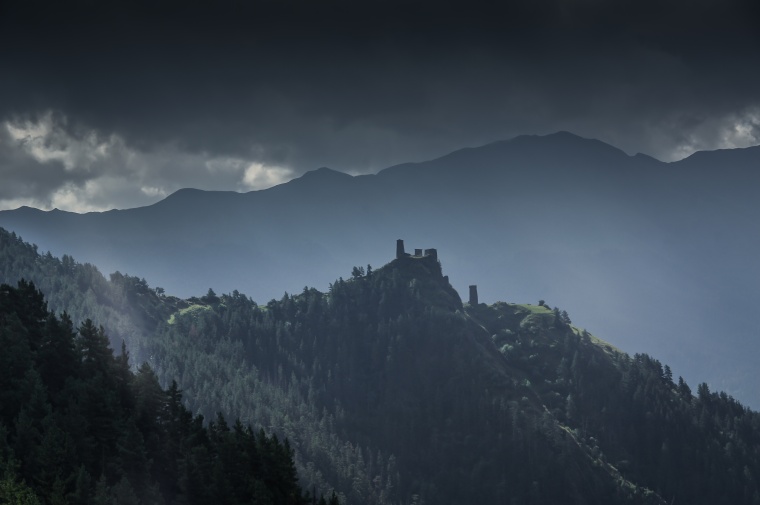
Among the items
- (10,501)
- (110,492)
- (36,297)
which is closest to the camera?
(10,501)

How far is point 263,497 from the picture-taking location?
96.2 m

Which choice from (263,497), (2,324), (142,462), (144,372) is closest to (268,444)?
(263,497)

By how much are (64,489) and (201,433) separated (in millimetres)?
22982

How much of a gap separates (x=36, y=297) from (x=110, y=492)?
149 feet

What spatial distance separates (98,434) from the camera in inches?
4163

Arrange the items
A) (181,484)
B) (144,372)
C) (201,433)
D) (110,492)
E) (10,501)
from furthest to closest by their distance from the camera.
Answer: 1. (144,372)
2. (201,433)
3. (181,484)
4. (110,492)
5. (10,501)

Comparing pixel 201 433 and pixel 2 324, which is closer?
pixel 201 433

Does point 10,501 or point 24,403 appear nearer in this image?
point 10,501

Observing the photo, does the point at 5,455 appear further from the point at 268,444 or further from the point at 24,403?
the point at 268,444

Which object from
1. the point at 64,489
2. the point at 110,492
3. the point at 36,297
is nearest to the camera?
the point at 64,489

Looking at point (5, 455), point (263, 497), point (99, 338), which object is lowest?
point (263, 497)

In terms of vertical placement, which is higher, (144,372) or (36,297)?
(36,297)

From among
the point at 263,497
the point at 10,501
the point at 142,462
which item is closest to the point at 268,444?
the point at 263,497

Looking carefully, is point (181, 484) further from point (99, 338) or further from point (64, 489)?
point (99, 338)
